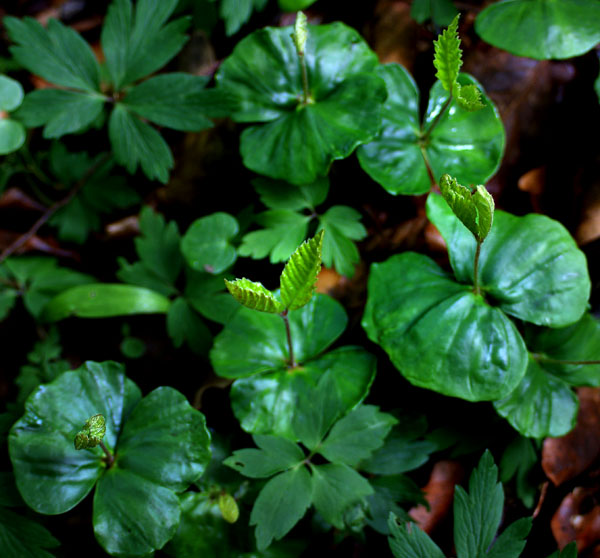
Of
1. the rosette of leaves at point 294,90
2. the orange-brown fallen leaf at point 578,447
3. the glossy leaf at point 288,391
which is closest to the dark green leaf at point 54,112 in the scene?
the rosette of leaves at point 294,90

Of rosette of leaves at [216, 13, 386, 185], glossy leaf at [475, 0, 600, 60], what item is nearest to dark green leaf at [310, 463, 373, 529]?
rosette of leaves at [216, 13, 386, 185]

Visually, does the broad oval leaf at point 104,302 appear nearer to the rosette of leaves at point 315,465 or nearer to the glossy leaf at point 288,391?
the glossy leaf at point 288,391

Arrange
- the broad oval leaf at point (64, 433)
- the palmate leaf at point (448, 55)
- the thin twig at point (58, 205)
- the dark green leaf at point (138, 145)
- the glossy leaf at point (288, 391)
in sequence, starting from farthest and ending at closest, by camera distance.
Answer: the thin twig at point (58, 205), the dark green leaf at point (138, 145), the glossy leaf at point (288, 391), the broad oval leaf at point (64, 433), the palmate leaf at point (448, 55)

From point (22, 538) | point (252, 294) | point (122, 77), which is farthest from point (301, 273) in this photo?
point (122, 77)

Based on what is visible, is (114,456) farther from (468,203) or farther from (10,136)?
(10,136)

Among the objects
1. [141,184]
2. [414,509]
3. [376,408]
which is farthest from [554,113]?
[141,184]

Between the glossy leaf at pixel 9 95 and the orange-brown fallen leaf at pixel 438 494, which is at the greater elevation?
the glossy leaf at pixel 9 95

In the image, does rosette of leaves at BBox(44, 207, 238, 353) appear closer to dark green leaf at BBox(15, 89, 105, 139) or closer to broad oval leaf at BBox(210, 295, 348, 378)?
broad oval leaf at BBox(210, 295, 348, 378)
